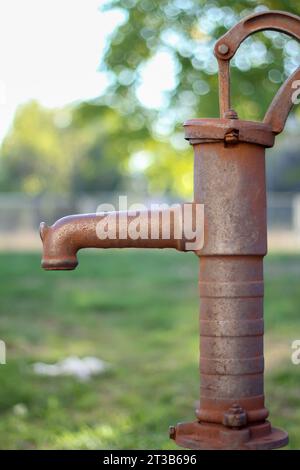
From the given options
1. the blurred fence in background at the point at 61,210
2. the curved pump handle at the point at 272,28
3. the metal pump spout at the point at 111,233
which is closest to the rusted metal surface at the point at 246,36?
the curved pump handle at the point at 272,28

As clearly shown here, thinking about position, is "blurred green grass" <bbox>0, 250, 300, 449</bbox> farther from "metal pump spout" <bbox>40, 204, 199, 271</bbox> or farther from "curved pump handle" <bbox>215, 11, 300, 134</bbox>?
"curved pump handle" <bbox>215, 11, 300, 134</bbox>

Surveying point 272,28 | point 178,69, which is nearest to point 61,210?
point 178,69

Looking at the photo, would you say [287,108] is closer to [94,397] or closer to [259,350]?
[259,350]

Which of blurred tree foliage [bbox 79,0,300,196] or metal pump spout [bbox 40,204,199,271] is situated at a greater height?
blurred tree foliage [bbox 79,0,300,196]

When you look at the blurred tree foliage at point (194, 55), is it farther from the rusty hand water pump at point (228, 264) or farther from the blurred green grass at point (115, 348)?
the rusty hand water pump at point (228, 264)

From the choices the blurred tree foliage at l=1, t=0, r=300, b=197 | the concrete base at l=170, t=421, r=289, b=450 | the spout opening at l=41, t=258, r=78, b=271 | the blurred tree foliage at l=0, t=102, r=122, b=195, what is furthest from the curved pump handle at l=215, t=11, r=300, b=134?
the blurred tree foliage at l=0, t=102, r=122, b=195

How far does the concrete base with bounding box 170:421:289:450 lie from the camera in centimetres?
229

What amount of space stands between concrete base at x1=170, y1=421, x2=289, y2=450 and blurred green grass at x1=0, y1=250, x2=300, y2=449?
1.68m

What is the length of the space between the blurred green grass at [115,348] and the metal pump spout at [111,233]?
1.88 meters

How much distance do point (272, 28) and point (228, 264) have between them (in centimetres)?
70

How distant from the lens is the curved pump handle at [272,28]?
2389mm

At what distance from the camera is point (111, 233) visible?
7.77ft

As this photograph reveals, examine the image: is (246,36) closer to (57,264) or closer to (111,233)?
(111,233)

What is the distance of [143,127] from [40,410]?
16.4 ft
